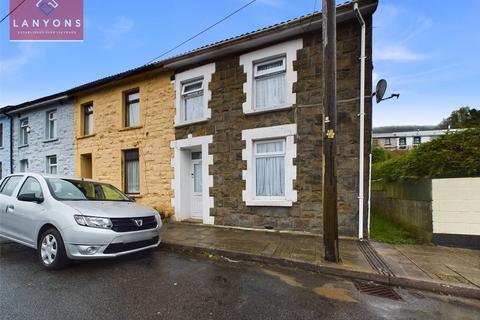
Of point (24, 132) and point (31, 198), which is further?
point (24, 132)

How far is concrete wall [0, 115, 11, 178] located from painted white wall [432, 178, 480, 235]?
20738 millimetres

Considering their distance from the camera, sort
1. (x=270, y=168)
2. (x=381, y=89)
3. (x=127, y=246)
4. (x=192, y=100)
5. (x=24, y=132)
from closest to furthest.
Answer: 1. (x=127, y=246)
2. (x=381, y=89)
3. (x=270, y=168)
4. (x=192, y=100)
5. (x=24, y=132)

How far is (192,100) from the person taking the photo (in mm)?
9539

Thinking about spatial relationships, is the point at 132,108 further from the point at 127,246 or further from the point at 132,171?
the point at 127,246

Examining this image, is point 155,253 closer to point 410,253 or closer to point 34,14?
point 410,253

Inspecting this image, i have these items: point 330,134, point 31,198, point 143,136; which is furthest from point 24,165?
point 330,134

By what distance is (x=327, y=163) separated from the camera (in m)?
4.83

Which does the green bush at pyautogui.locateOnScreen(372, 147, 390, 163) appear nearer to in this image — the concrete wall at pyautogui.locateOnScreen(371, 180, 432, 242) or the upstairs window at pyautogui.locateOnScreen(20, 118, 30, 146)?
the concrete wall at pyautogui.locateOnScreen(371, 180, 432, 242)

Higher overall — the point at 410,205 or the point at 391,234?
the point at 410,205

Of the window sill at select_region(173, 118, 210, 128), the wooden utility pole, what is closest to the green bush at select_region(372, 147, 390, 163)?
the window sill at select_region(173, 118, 210, 128)

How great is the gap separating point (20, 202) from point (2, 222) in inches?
35.7

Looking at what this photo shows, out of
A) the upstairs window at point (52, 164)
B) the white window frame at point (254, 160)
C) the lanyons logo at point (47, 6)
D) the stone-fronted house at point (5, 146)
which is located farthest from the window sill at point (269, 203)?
the stone-fronted house at point (5, 146)

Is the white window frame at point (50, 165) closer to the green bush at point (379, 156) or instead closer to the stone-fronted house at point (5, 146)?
the stone-fronted house at point (5, 146)

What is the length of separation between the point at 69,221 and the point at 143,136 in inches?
251
